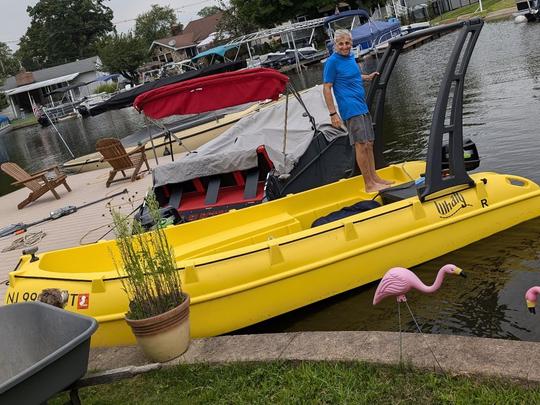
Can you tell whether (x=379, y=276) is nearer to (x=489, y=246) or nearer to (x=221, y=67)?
(x=489, y=246)

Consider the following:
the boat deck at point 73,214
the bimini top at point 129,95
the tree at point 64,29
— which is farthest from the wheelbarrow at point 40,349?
the tree at point 64,29

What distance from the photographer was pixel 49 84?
Result: 247ft

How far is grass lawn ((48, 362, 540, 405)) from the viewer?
11.6 ft

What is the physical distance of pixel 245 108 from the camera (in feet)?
66.4

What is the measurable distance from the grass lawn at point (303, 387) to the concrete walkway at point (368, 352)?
7cm

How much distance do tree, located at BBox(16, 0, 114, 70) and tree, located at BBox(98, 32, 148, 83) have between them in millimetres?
27146

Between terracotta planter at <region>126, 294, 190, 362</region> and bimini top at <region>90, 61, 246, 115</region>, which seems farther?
bimini top at <region>90, 61, 246, 115</region>

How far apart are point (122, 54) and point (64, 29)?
34392 mm

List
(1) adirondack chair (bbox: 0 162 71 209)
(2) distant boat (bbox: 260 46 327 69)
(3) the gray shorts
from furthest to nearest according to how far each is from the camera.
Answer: (2) distant boat (bbox: 260 46 327 69)
(1) adirondack chair (bbox: 0 162 71 209)
(3) the gray shorts

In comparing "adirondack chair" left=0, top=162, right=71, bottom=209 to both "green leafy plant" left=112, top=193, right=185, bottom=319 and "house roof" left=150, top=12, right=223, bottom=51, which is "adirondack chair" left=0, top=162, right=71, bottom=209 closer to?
"green leafy plant" left=112, top=193, right=185, bottom=319

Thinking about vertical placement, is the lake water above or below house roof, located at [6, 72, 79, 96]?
below

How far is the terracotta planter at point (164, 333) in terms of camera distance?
14.6 ft

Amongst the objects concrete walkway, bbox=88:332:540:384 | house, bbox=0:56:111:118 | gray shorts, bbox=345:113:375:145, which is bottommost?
concrete walkway, bbox=88:332:540:384

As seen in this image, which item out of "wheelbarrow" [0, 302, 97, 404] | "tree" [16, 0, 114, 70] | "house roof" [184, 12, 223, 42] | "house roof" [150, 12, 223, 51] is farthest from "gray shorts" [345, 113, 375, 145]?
"tree" [16, 0, 114, 70]
